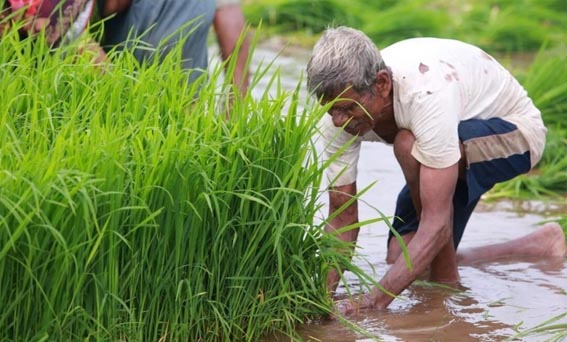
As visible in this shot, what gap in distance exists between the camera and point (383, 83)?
4281 mm

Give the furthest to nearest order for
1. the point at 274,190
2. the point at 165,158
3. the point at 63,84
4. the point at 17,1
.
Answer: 1. the point at 17,1
2. the point at 63,84
3. the point at 274,190
4. the point at 165,158

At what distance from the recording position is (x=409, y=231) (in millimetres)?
5082

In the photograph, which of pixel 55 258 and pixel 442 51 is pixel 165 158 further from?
pixel 442 51

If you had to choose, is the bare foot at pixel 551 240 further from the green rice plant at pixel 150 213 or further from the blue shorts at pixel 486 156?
the green rice plant at pixel 150 213

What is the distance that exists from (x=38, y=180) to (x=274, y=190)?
81cm

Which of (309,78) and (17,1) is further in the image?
(17,1)

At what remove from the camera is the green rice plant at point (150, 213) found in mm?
3510

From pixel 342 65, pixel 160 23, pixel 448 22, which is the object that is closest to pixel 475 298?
pixel 342 65

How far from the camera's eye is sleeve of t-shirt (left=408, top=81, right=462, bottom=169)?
168 inches

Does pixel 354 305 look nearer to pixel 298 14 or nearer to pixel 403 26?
pixel 403 26

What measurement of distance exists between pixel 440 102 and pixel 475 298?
2.59 feet

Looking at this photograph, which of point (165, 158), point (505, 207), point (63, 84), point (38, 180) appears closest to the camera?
point (38, 180)

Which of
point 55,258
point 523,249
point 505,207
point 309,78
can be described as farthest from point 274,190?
point 505,207

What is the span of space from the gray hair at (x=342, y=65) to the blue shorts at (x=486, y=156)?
0.53 metres
